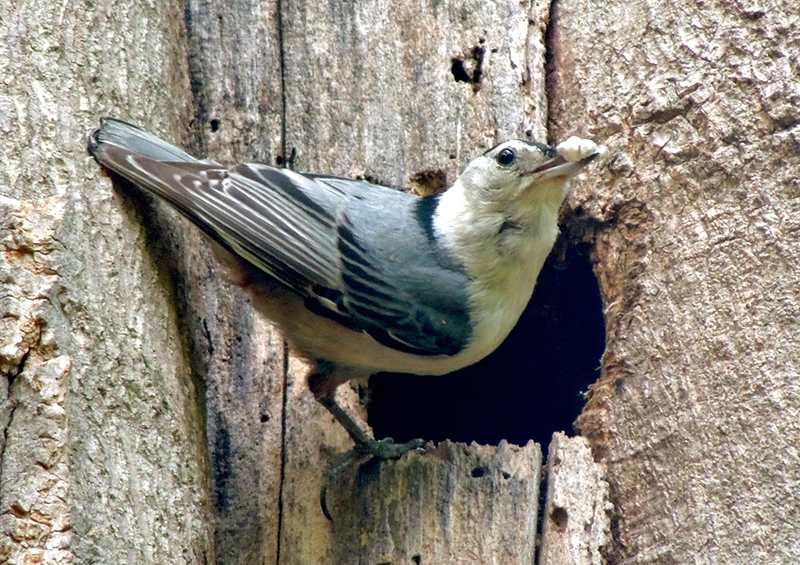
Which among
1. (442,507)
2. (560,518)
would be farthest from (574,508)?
(442,507)

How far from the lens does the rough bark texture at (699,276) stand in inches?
92.7

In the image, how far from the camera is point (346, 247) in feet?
8.71

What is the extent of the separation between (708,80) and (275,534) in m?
1.74

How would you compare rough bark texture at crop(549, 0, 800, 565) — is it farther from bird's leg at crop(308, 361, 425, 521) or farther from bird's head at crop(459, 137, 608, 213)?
bird's leg at crop(308, 361, 425, 521)

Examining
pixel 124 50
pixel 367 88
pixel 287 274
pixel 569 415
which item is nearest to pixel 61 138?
pixel 124 50

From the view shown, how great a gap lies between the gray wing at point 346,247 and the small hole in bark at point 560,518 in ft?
1.68

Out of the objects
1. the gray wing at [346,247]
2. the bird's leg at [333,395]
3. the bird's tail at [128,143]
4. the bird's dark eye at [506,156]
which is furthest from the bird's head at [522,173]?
the bird's tail at [128,143]

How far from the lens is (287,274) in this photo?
258 cm

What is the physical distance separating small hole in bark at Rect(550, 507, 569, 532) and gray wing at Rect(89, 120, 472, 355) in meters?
0.51

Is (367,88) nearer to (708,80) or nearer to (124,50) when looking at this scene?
(124,50)

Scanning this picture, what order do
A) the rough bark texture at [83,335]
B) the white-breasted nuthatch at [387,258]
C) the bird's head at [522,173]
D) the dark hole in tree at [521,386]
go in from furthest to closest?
the dark hole in tree at [521,386] < the white-breasted nuthatch at [387,258] < the bird's head at [522,173] < the rough bark texture at [83,335]

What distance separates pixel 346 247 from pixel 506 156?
0.51 metres

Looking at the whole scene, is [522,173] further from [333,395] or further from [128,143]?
[128,143]

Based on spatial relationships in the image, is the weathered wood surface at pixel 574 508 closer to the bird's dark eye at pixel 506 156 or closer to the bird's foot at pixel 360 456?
the bird's foot at pixel 360 456
